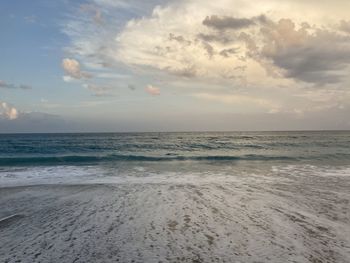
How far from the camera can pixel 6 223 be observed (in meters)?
8.38

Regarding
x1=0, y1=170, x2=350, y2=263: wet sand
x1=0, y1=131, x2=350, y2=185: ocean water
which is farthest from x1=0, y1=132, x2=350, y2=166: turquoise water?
x1=0, y1=170, x2=350, y2=263: wet sand

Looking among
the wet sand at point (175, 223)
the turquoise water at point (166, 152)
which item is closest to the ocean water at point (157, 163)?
the turquoise water at point (166, 152)

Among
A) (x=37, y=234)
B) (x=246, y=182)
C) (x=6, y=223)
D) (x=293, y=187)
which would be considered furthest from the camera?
(x=246, y=182)

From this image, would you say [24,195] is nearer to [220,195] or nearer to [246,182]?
[220,195]

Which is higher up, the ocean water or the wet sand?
the wet sand

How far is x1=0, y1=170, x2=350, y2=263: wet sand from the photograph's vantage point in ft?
19.9

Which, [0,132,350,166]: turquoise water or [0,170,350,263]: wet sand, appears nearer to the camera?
[0,170,350,263]: wet sand

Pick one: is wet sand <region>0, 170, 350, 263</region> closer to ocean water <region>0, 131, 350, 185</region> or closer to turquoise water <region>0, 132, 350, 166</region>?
ocean water <region>0, 131, 350, 185</region>

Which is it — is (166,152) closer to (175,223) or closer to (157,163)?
(157,163)

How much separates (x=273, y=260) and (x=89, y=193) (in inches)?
355

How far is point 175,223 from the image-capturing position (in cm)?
820

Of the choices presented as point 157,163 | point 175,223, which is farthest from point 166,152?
point 175,223

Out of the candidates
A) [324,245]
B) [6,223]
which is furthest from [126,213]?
[324,245]

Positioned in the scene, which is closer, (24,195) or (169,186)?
(24,195)
